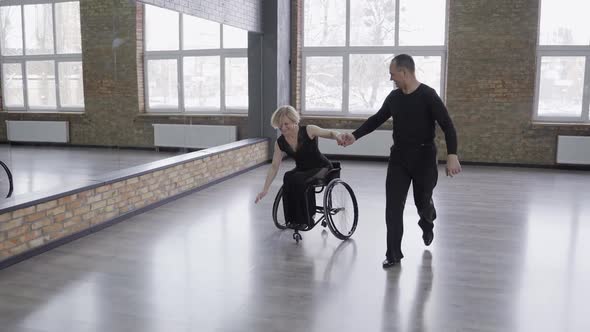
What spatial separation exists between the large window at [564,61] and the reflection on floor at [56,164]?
6213 mm

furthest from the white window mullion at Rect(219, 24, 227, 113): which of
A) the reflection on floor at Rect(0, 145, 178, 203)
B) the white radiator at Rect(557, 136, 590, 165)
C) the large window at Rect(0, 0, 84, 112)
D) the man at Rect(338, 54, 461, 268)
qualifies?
the white radiator at Rect(557, 136, 590, 165)

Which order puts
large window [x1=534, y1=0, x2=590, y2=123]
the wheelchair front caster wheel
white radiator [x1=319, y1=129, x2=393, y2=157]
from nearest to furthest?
the wheelchair front caster wheel
large window [x1=534, y1=0, x2=590, y2=123]
white radiator [x1=319, y1=129, x2=393, y2=157]

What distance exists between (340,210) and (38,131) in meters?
2.56

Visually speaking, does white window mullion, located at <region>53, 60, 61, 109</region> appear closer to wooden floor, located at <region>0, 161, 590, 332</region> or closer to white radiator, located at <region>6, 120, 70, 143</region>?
white radiator, located at <region>6, 120, 70, 143</region>

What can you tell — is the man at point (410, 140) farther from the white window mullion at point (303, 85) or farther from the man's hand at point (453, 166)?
the white window mullion at point (303, 85)

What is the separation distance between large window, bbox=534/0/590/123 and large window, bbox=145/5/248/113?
14.9ft

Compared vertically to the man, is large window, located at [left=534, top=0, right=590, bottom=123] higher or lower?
higher

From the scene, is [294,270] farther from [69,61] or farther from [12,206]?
[69,61]

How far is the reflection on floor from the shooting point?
13.8ft

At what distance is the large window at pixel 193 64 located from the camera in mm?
6098

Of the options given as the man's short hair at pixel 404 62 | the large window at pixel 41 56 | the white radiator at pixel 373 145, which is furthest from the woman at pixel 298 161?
the white radiator at pixel 373 145

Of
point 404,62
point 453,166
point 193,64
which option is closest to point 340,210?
point 453,166

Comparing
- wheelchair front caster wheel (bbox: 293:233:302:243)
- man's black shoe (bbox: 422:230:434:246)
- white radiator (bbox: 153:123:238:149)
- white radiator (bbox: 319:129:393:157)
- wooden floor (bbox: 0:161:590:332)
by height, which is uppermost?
white radiator (bbox: 153:123:238:149)

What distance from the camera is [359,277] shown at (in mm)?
3686
